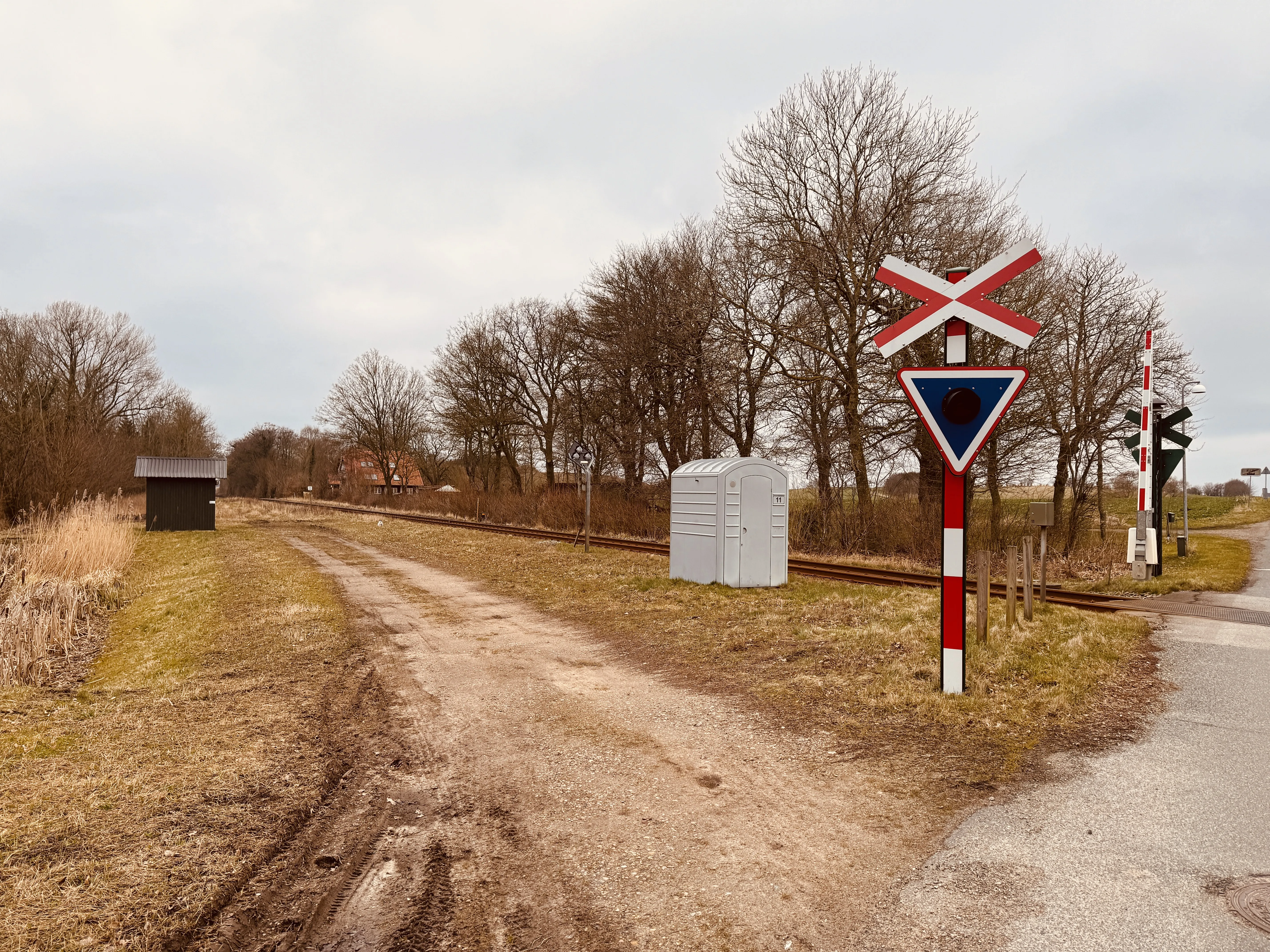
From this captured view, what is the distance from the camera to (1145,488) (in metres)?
14.3

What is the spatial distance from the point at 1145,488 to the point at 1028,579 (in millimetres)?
7322

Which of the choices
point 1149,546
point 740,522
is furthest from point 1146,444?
point 740,522

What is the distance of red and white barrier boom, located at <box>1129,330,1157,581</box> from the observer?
1390 centimetres

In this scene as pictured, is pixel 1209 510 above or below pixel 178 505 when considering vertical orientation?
above

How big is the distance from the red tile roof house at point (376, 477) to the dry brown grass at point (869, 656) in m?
47.5

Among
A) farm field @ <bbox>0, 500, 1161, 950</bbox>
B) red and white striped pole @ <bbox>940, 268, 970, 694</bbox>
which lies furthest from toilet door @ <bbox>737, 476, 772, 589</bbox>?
red and white striped pole @ <bbox>940, 268, 970, 694</bbox>

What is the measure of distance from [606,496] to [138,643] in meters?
21.0

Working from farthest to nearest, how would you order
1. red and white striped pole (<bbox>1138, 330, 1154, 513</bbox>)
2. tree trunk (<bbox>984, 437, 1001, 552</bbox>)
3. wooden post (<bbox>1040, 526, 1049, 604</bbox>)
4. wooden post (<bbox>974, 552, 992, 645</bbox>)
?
tree trunk (<bbox>984, 437, 1001, 552</bbox>) → red and white striped pole (<bbox>1138, 330, 1154, 513</bbox>) → wooden post (<bbox>1040, 526, 1049, 604</bbox>) → wooden post (<bbox>974, 552, 992, 645</bbox>)

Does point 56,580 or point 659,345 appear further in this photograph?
point 659,345

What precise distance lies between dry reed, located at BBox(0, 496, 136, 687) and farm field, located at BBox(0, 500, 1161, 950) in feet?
2.47

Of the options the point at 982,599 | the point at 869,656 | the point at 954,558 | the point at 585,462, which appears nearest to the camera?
the point at 954,558

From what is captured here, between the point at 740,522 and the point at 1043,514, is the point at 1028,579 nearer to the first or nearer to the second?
the point at 1043,514

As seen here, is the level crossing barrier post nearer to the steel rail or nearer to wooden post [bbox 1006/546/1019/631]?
the steel rail

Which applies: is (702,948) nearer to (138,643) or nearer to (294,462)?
(138,643)
